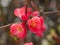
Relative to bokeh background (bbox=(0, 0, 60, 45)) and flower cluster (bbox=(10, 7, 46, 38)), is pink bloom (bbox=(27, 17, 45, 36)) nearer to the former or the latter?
flower cluster (bbox=(10, 7, 46, 38))

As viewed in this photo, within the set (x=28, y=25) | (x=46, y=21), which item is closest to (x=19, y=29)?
(x=28, y=25)

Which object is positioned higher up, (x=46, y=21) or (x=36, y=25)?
(x=36, y=25)

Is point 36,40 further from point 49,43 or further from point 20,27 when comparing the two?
point 20,27

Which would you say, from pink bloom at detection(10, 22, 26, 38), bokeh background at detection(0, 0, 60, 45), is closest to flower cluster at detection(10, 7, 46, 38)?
pink bloom at detection(10, 22, 26, 38)

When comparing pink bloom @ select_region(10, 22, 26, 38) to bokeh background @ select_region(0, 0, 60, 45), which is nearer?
pink bloom @ select_region(10, 22, 26, 38)

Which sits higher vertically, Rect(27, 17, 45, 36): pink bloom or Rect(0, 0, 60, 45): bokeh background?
Rect(27, 17, 45, 36): pink bloom

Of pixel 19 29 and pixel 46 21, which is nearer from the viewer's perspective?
pixel 19 29

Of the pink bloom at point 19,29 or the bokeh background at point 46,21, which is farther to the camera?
the bokeh background at point 46,21

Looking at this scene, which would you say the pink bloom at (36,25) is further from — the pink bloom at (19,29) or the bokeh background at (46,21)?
the bokeh background at (46,21)

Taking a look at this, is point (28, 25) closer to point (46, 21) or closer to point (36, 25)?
point (36, 25)

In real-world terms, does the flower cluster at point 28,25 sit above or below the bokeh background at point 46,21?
above

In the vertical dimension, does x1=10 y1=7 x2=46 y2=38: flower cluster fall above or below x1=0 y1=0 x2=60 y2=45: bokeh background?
above

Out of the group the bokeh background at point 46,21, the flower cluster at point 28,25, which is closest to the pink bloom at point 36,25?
the flower cluster at point 28,25
